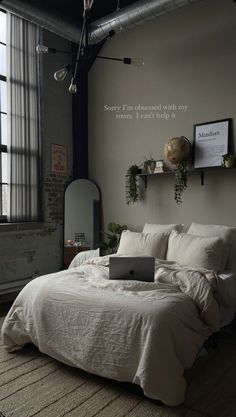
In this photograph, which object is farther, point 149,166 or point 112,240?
point 112,240

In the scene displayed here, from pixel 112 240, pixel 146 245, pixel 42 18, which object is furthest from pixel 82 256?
pixel 42 18

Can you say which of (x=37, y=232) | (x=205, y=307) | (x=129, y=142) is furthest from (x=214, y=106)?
(x=37, y=232)

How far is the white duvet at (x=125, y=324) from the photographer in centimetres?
198

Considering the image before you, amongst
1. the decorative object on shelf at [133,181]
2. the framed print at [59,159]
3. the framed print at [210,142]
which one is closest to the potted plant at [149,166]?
the decorative object on shelf at [133,181]

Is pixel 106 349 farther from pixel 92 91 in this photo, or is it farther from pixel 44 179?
pixel 92 91

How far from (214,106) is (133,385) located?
2.98 meters

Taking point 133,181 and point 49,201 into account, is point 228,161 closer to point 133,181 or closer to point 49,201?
point 133,181

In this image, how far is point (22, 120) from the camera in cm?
432

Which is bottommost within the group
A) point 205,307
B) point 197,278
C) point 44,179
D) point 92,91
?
point 205,307

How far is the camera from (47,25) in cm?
384

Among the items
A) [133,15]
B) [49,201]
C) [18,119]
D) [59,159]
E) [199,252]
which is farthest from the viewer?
[59,159]

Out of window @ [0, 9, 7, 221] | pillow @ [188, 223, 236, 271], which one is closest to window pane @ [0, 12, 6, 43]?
window @ [0, 9, 7, 221]

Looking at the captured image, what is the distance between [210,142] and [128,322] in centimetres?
240

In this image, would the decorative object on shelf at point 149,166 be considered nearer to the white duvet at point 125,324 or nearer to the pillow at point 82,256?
the pillow at point 82,256
